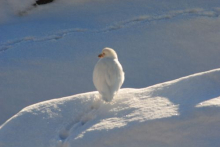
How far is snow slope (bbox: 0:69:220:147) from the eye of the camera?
11.1ft

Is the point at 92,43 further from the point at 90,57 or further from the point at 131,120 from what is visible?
the point at 131,120

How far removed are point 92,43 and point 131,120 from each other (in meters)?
3.79

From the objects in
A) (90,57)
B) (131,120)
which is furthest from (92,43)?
(131,120)

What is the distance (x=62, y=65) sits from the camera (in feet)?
22.5

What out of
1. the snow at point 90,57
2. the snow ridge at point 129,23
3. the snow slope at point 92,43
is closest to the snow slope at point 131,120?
the snow at point 90,57

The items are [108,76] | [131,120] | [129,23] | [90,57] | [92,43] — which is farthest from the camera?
[129,23]

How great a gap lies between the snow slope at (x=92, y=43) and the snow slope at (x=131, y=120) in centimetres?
257

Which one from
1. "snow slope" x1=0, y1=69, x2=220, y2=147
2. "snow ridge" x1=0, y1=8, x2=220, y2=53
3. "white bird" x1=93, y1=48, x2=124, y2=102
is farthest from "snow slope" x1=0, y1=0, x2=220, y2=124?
"snow slope" x1=0, y1=69, x2=220, y2=147

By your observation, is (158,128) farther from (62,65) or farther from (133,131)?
(62,65)

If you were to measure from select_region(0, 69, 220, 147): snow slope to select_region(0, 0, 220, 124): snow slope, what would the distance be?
2.57 m

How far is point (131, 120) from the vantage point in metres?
3.51

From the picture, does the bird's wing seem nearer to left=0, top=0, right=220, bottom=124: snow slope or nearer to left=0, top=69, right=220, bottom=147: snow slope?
left=0, top=69, right=220, bottom=147: snow slope

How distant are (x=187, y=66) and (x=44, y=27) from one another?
2332mm

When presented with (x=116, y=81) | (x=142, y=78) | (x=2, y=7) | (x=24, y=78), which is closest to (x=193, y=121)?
(x=116, y=81)
